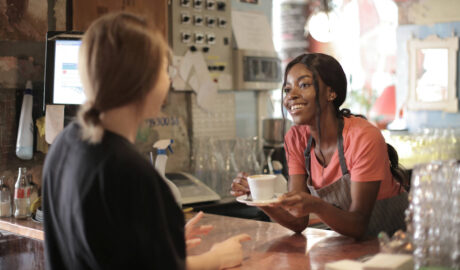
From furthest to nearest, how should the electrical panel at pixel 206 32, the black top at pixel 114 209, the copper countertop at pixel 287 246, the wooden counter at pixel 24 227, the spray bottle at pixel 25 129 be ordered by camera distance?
the electrical panel at pixel 206 32 → the spray bottle at pixel 25 129 → the wooden counter at pixel 24 227 → the copper countertop at pixel 287 246 → the black top at pixel 114 209

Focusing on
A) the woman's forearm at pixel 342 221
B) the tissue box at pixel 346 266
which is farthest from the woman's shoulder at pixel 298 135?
the tissue box at pixel 346 266

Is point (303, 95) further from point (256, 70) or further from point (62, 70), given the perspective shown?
point (256, 70)

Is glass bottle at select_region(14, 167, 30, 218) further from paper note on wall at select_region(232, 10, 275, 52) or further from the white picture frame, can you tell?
the white picture frame

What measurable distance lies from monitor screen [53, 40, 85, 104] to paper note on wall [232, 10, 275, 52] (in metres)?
1.76

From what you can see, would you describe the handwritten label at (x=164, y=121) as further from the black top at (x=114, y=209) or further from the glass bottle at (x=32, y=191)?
the black top at (x=114, y=209)

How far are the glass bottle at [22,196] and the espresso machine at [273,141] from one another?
5.80 ft

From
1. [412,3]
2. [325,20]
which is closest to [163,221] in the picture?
[325,20]

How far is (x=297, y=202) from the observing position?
204 centimetres

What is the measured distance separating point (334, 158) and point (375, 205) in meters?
0.27

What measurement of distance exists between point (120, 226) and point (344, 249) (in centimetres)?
112

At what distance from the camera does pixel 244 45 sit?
14.7 feet

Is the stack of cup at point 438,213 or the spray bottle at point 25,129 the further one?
the spray bottle at point 25,129

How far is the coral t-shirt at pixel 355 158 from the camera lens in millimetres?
2299

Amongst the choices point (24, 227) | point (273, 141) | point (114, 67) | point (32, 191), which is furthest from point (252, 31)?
point (114, 67)
